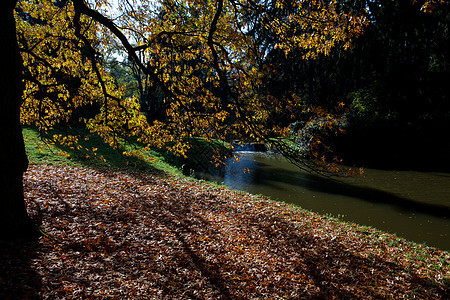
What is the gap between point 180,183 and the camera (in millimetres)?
10906

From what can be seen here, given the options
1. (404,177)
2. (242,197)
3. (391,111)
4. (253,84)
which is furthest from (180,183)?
(391,111)

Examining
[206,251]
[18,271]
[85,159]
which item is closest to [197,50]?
[206,251]

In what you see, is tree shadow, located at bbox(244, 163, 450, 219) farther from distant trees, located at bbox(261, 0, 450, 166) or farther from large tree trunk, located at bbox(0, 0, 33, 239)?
large tree trunk, located at bbox(0, 0, 33, 239)

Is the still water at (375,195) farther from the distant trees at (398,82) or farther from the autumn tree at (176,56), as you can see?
the autumn tree at (176,56)

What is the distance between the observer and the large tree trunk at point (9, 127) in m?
3.84

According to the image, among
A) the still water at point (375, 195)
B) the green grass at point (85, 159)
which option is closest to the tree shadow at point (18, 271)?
the still water at point (375, 195)

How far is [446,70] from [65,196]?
22.9m

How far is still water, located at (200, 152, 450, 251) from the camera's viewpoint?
8648mm

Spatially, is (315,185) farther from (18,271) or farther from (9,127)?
(9,127)

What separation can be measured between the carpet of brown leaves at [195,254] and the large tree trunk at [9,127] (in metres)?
0.59

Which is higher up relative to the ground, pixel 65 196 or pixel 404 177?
pixel 404 177

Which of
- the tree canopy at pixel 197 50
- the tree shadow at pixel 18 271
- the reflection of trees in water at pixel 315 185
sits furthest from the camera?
the reflection of trees in water at pixel 315 185

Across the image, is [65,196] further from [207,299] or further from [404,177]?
[404,177]

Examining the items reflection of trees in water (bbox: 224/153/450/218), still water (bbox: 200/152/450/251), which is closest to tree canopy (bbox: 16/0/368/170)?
still water (bbox: 200/152/450/251)
